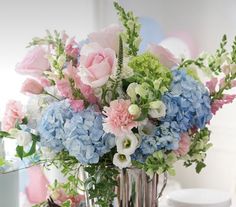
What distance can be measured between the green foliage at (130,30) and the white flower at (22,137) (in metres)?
0.27

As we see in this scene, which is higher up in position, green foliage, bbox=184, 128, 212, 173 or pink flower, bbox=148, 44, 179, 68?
pink flower, bbox=148, 44, 179, 68

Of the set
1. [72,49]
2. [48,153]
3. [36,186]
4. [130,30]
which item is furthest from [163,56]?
[36,186]

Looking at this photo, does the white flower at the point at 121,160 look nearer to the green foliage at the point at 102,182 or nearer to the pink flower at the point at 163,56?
the green foliage at the point at 102,182

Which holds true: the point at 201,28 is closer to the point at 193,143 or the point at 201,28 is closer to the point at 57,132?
the point at 193,143

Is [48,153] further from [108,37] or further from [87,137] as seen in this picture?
[108,37]

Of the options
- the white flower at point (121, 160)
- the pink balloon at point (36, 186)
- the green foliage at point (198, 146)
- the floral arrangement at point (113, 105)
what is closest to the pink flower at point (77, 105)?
the floral arrangement at point (113, 105)

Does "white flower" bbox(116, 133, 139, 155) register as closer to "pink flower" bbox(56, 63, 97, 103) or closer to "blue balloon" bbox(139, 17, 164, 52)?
"pink flower" bbox(56, 63, 97, 103)

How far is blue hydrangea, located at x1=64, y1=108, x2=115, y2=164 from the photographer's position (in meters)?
Result: 0.85

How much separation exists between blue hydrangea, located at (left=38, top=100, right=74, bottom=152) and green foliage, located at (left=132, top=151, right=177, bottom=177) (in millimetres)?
155

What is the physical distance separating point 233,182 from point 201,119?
1046mm

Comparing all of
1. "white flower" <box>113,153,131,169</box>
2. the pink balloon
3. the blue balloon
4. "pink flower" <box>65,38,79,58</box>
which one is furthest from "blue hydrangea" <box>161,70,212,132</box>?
the blue balloon

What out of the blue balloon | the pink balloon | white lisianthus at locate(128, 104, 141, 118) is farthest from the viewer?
the blue balloon

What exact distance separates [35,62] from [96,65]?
0.58 ft

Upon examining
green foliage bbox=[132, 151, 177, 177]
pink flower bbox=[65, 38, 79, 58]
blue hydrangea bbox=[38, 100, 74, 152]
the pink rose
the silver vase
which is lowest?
the silver vase
